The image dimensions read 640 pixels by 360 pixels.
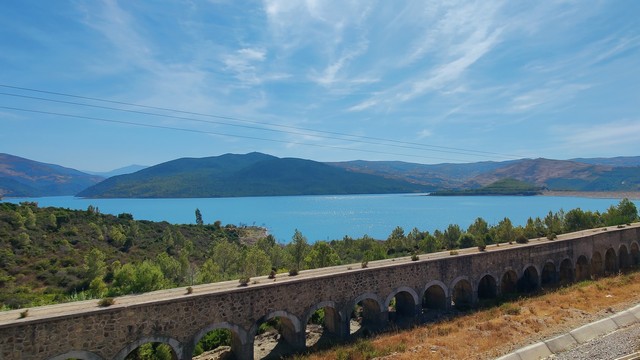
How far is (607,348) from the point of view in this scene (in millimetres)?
14820

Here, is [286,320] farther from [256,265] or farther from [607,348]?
[256,265]

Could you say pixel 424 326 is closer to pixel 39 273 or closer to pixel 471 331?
pixel 471 331

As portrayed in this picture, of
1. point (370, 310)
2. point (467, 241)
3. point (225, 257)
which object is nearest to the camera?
point (370, 310)

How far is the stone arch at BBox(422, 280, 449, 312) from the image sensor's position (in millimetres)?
23156

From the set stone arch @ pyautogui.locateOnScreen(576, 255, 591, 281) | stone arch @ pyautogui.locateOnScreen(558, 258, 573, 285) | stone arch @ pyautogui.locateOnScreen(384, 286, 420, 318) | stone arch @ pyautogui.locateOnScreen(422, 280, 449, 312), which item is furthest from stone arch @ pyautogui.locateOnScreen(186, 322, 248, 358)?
stone arch @ pyautogui.locateOnScreen(576, 255, 591, 281)

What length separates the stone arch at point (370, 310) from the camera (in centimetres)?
2029

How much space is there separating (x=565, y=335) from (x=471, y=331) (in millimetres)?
4240

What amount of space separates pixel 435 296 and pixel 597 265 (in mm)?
19794

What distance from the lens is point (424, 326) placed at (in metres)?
21.1

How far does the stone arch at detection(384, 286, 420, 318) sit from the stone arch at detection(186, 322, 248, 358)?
333 inches

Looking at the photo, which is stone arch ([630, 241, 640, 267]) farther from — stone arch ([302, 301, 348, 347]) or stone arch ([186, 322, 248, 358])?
stone arch ([186, 322, 248, 358])

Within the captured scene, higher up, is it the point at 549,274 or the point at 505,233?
the point at 505,233

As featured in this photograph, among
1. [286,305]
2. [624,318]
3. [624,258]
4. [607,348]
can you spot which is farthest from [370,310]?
[624,258]

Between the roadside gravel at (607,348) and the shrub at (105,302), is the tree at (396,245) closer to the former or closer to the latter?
the roadside gravel at (607,348)
